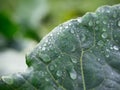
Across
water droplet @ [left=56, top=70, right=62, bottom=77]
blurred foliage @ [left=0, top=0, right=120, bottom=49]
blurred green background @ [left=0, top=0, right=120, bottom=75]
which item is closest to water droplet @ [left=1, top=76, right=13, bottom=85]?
water droplet @ [left=56, top=70, right=62, bottom=77]

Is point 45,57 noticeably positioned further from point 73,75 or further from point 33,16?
point 33,16

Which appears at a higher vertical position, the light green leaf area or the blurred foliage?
the blurred foliage

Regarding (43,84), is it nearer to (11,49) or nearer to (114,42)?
(114,42)

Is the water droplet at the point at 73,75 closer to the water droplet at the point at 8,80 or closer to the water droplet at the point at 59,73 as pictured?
the water droplet at the point at 59,73

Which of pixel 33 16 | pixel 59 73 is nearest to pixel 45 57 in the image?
pixel 59 73

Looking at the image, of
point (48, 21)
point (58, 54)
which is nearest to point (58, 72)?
point (58, 54)

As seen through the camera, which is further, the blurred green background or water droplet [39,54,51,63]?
the blurred green background

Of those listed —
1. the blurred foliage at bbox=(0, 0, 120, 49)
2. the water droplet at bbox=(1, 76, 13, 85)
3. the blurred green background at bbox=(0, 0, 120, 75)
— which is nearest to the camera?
the water droplet at bbox=(1, 76, 13, 85)

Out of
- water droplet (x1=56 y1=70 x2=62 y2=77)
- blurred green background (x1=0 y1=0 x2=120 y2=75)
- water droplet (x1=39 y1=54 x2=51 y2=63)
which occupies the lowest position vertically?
water droplet (x1=56 y1=70 x2=62 y2=77)

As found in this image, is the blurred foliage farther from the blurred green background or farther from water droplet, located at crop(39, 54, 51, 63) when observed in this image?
water droplet, located at crop(39, 54, 51, 63)
